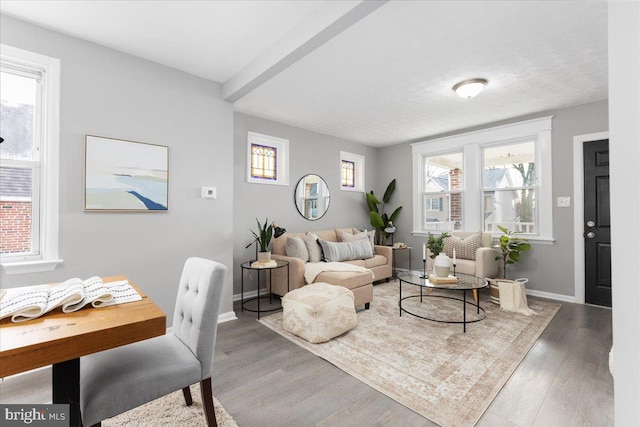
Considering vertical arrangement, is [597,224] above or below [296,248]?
above

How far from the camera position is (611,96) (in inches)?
26.1

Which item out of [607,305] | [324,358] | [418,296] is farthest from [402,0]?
[607,305]

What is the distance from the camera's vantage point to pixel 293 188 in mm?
4672

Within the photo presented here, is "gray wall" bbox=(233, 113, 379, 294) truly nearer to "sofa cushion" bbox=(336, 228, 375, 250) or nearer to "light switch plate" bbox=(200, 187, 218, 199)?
"sofa cushion" bbox=(336, 228, 375, 250)

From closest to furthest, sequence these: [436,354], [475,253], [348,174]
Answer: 1. [436,354]
2. [475,253]
3. [348,174]

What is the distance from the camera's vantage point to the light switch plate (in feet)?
9.90

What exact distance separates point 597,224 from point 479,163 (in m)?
1.64

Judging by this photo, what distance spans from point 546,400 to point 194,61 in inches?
146

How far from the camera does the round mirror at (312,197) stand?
15.6 ft

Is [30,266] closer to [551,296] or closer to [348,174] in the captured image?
[348,174]

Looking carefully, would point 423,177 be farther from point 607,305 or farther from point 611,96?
point 611,96

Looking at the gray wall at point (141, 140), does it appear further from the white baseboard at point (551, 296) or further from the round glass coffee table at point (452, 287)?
the white baseboard at point (551, 296)

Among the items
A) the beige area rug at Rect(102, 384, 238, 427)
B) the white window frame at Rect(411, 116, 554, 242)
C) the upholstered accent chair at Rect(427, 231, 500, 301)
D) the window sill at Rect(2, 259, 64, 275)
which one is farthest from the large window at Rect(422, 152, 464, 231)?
the window sill at Rect(2, 259, 64, 275)

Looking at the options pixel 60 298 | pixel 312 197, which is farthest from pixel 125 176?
pixel 312 197
